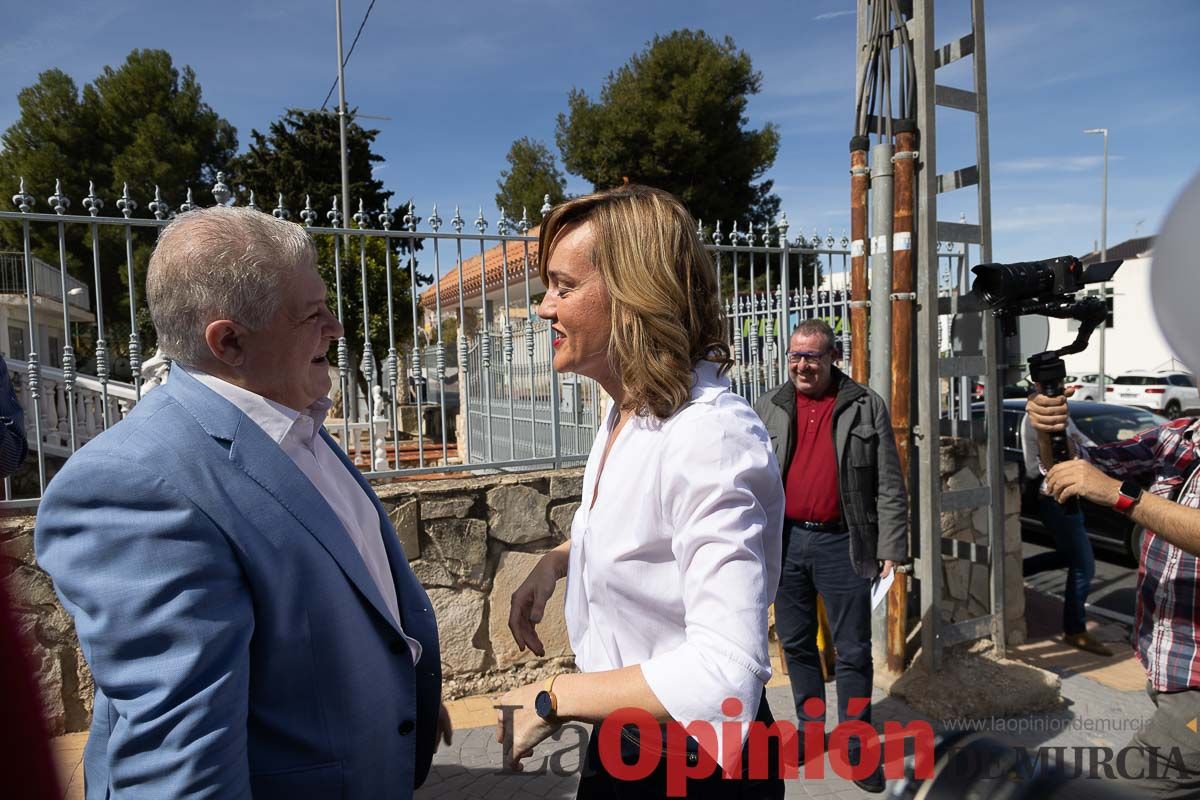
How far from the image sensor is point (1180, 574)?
1.99m

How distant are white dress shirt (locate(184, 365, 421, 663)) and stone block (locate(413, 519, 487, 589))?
7.54 feet

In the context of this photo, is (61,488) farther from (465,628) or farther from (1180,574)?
(465,628)

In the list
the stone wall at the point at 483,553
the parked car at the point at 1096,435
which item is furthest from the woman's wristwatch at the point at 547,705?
the parked car at the point at 1096,435

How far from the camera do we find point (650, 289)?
4.81ft

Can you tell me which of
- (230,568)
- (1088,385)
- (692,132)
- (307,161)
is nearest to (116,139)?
(307,161)

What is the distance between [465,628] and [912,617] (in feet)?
8.39

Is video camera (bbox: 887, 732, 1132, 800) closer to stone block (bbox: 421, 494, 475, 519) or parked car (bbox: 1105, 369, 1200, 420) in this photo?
stone block (bbox: 421, 494, 475, 519)

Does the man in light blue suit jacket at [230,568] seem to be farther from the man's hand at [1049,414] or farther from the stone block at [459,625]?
the stone block at [459,625]

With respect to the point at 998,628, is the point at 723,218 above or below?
above

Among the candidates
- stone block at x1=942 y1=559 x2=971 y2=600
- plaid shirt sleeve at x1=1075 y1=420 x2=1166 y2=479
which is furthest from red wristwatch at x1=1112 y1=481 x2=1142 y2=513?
stone block at x1=942 y1=559 x2=971 y2=600

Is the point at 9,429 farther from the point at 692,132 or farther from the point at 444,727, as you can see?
the point at 692,132

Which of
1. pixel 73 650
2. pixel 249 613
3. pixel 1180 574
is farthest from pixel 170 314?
pixel 73 650

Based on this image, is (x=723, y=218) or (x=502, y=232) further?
(x=723, y=218)

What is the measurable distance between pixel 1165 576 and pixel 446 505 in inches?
121
